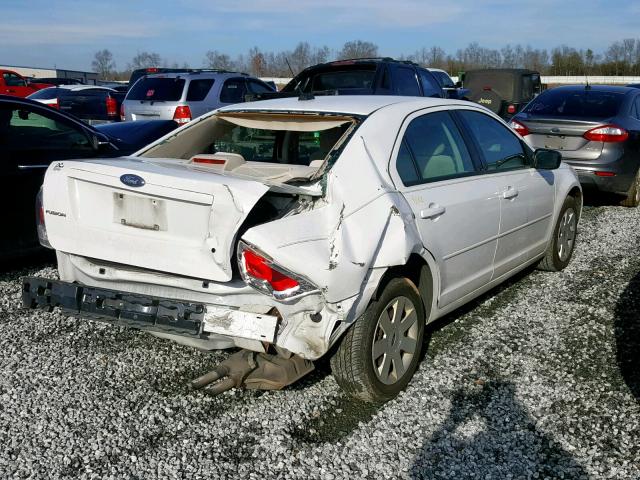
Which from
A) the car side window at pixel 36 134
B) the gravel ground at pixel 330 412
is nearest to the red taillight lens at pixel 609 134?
the gravel ground at pixel 330 412

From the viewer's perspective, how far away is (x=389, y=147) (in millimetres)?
3824

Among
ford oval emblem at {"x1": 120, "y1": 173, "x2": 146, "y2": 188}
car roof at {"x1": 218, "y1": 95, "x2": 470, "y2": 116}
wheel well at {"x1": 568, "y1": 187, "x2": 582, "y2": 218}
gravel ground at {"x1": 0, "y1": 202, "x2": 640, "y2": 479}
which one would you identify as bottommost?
gravel ground at {"x1": 0, "y1": 202, "x2": 640, "y2": 479}

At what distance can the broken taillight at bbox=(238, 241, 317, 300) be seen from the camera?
3076 mm

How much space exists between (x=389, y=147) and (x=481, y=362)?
153cm

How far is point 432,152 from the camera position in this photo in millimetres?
4188

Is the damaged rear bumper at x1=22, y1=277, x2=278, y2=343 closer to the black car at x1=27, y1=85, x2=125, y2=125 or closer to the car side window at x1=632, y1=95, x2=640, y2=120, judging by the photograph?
the car side window at x1=632, y1=95, x2=640, y2=120

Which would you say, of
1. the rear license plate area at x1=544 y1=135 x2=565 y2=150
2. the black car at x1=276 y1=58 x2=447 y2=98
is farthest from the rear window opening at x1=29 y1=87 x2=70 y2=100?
the rear license plate area at x1=544 y1=135 x2=565 y2=150

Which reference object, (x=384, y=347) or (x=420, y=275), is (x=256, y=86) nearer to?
(x=420, y=275)

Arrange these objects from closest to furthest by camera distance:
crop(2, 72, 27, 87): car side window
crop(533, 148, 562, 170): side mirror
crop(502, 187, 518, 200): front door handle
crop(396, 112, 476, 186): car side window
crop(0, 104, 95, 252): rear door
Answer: crop(396, 112, 476, 186): car side window < crop(502, 187, 518, 200): front door handle < crop(533, 148, 562, 170): side mirror < crop(0, 104, 95, 252): rear door < crop(2, 72, 27, 87): car side window

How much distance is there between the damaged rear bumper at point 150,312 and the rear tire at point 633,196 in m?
7.63

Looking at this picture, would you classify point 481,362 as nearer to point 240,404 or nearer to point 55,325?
point 240,404

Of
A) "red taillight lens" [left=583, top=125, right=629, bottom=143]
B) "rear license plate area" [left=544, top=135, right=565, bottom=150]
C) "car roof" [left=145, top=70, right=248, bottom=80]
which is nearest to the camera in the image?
"red taillight lens" [left=583, top=125, right=629, bottom=143]

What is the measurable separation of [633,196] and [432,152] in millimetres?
6383

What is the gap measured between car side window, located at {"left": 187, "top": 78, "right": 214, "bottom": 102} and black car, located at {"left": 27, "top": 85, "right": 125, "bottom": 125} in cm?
483
